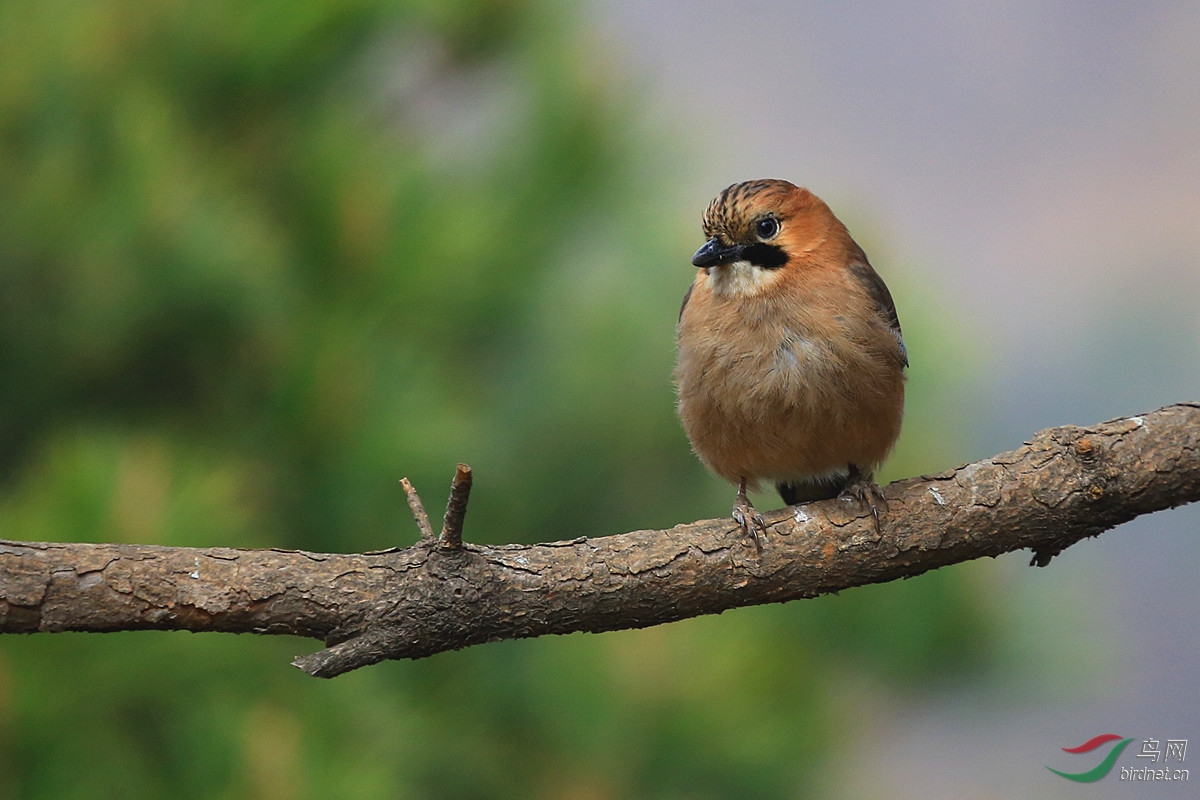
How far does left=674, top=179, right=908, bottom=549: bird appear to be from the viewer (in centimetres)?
240

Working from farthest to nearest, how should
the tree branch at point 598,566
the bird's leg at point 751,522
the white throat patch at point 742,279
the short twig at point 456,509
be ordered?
the white throat patch at point 742,279
the bird's leg at point 751,522
the tree branch at point 598,566
the short twig at point 456,509

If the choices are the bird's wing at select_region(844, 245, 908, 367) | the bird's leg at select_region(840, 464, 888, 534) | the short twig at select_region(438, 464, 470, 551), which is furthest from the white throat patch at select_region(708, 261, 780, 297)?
the short twig at select_region(438, 464, 470, 551)

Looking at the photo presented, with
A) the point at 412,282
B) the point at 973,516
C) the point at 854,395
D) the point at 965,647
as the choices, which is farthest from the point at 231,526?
the point at 965,647

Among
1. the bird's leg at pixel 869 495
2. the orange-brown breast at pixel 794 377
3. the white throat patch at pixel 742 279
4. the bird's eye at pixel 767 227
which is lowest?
the bird's leg at pixel 869 495

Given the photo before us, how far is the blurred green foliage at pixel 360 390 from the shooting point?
10.00 ft

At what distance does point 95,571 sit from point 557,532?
2.44 m

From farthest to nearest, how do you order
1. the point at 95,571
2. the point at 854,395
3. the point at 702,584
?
the point at 854,395 → the point at 702,584 → the point at 95,571

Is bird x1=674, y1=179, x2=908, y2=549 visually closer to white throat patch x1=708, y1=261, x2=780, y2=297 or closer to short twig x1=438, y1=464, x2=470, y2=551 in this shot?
white throat patch x1=708, y1=261, x2=780, y2=297

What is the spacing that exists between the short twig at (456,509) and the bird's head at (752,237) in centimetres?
93

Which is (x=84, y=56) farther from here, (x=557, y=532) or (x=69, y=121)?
(x=557, y=532)

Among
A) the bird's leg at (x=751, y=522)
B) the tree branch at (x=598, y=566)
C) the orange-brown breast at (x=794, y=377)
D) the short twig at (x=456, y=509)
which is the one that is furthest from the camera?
the orange-brown breast at (x=794, y=377)

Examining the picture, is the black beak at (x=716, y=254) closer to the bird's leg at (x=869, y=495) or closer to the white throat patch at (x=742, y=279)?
the white throat patch at (x=742, y=279)

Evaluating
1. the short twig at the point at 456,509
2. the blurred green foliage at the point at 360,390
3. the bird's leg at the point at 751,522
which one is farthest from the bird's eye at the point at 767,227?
the blurred green foliage at the point at 360,390

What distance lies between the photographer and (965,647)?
4.07m
